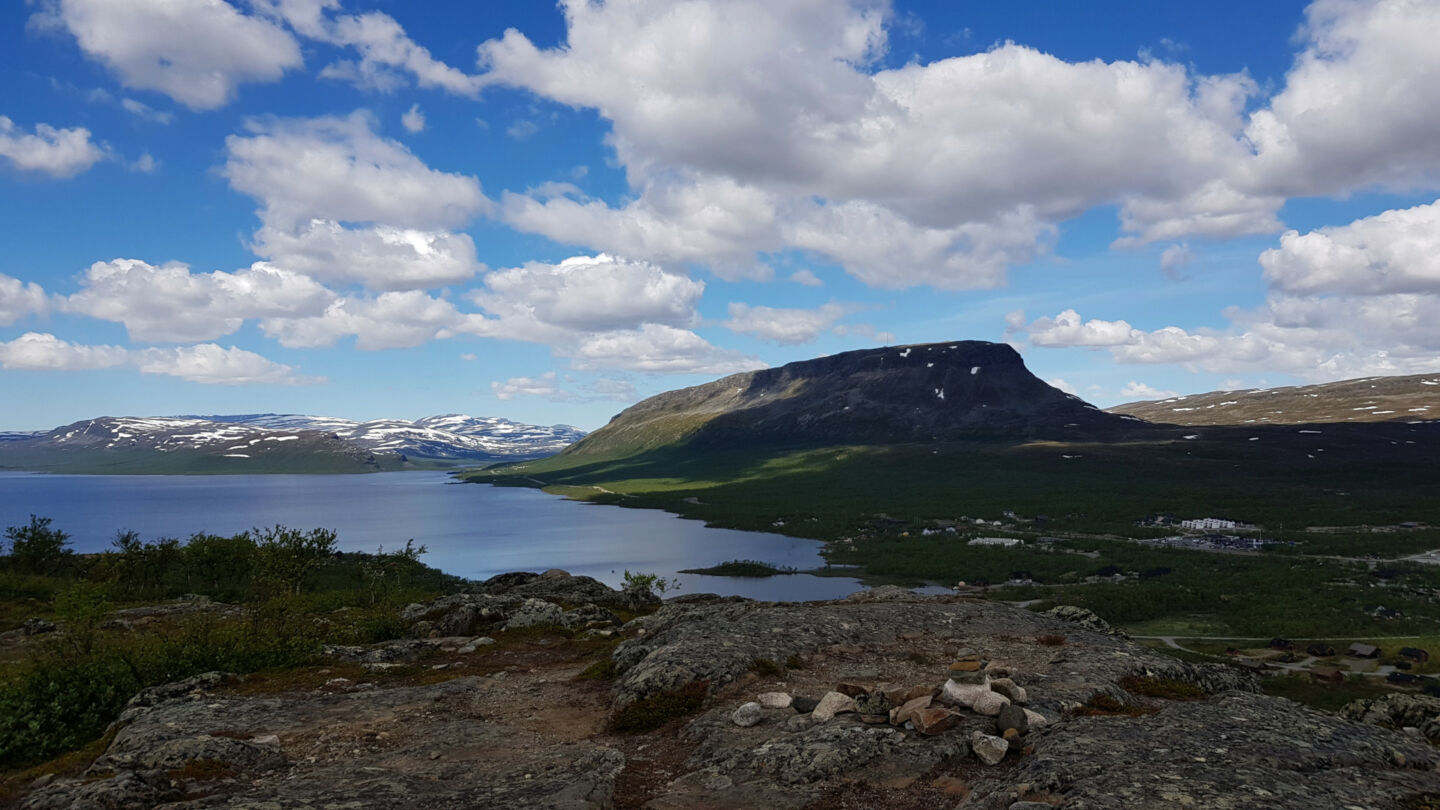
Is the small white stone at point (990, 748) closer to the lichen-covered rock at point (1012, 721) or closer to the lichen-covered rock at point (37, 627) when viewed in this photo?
the lichen-covered rock at point (1012, 721)

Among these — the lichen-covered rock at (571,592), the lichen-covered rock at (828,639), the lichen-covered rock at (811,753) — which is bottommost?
the lichen-covered rock at (571,592)

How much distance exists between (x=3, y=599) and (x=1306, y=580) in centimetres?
17522

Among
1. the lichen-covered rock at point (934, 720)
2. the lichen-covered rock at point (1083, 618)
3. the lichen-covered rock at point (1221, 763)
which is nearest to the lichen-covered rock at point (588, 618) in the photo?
the lichen-covered rock at point (1083, 618)

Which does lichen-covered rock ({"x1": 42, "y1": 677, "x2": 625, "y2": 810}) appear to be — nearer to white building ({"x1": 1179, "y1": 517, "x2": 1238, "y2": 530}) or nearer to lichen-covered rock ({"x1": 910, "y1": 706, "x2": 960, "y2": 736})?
lichen-covered rock ({"x1": 910, "y1": 706, "x2": 960, "y2": 736})

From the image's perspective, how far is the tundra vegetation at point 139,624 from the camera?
19516 mm

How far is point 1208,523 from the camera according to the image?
18788 cm

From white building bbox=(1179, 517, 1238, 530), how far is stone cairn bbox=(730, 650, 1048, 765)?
207 m

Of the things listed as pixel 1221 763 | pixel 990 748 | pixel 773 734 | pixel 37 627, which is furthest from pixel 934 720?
pixel 37 627

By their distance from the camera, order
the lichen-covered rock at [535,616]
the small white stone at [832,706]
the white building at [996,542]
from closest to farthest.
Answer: the small white stone at [832,706] < the lichen-covered rock at [535,616] < the white building at [996,542]

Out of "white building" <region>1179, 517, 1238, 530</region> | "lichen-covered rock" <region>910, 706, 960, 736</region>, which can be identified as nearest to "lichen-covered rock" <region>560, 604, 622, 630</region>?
"lichen-covered rock" <region>910, 706, 960, 736</region>

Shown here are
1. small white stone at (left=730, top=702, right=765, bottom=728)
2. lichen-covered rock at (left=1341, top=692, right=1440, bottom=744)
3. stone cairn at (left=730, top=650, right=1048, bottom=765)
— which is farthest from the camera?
lichen-covered rock at (left=1341, top=692, right=1440, bottom=744)

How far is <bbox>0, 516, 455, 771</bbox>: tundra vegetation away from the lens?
19.5 m

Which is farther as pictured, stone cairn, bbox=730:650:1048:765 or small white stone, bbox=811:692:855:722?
small white stone, bbox=811:692:855:722

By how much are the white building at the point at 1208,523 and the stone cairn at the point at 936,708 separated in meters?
207
